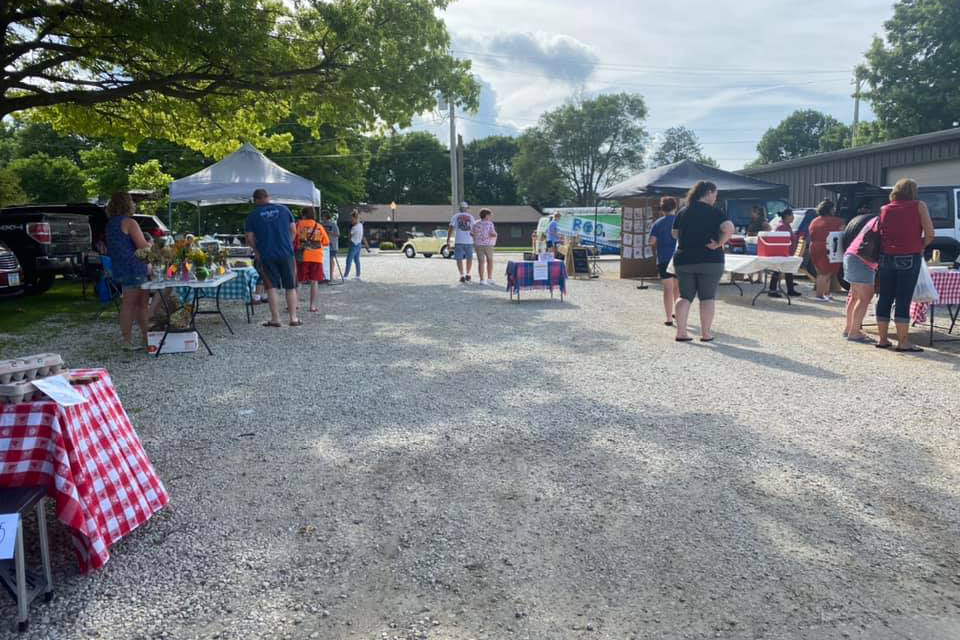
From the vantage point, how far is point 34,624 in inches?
88.7

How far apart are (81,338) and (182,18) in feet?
15.2

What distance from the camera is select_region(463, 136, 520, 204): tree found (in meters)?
82.9

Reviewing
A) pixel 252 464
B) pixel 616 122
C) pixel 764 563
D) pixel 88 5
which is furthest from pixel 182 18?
pixel 616 122

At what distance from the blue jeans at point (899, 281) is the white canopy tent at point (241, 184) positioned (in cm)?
1023

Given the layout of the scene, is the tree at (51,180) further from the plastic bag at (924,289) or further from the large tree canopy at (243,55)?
the plastic bag at (924,289)

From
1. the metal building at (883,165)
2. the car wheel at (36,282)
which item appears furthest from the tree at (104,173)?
the metal building at (883,165)

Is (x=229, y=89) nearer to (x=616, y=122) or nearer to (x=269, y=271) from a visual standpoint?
(x=269, y=271)

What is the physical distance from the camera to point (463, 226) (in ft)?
46.7

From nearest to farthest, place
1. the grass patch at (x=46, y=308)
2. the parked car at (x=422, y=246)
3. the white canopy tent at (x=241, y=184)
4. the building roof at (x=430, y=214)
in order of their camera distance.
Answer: the grass patch at (x=46, y=308), the white canopy tent at (x=241, y=184), the parked car at (x=422, y=246), the building roof at (x=430, y=214)

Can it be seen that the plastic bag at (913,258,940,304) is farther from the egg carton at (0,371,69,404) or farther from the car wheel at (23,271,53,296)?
the car wheel at (23,271,53,296)

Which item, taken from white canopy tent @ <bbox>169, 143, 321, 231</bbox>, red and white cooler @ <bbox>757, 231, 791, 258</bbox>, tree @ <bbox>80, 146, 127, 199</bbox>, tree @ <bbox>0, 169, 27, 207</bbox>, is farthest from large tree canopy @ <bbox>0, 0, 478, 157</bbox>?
tree @ <bbox>0, 169, 27, 207</bbox>

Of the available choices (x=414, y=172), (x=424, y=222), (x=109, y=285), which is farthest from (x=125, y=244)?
(x=414, y=172)

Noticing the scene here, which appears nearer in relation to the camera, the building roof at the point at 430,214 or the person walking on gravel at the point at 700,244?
the person walking on gravel at the point at 700,244

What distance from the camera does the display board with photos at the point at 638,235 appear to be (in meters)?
15.1
